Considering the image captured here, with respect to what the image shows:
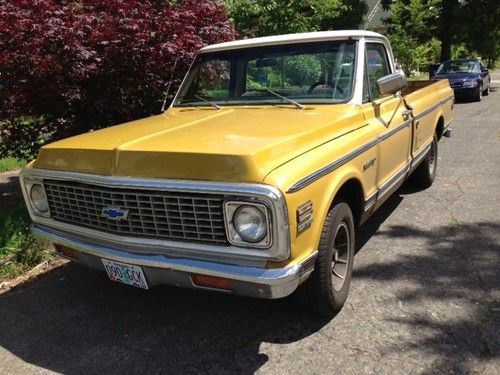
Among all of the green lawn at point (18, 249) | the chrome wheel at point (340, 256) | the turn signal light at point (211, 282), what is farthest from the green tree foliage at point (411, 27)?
the turn signal light at point (211, 282)

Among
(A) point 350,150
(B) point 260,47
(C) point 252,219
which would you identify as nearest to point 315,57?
(B) point 260,47

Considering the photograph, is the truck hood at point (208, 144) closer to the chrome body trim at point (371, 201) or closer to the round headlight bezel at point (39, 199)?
the round headlight bezel at point (39, 199)

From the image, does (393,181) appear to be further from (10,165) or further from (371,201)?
(10,165)

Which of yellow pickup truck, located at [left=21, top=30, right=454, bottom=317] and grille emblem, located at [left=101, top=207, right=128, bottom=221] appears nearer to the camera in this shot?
yellow pickup truck, located at [left=21, top=30, right=454, bottom=317]

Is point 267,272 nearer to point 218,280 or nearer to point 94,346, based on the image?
point 218,280

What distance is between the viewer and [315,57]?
3951 millimetres

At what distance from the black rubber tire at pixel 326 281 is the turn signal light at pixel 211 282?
583mm

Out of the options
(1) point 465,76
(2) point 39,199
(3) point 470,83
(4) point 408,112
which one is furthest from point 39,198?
(1) point 465,76

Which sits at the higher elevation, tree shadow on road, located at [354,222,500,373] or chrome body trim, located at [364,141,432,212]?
chrome body trim, located at [364,141,432,212]

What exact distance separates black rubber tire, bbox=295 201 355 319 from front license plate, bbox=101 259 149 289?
96 centimetres

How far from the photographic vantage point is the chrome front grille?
2.65 m

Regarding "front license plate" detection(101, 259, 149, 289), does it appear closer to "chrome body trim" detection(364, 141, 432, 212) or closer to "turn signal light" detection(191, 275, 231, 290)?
"turn signal light" detection(191, 275, 231, 290)

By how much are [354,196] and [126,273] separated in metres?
1.65

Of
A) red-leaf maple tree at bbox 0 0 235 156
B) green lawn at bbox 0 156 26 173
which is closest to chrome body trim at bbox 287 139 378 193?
red-leaf maple tree at bbox 0 0 235 156
